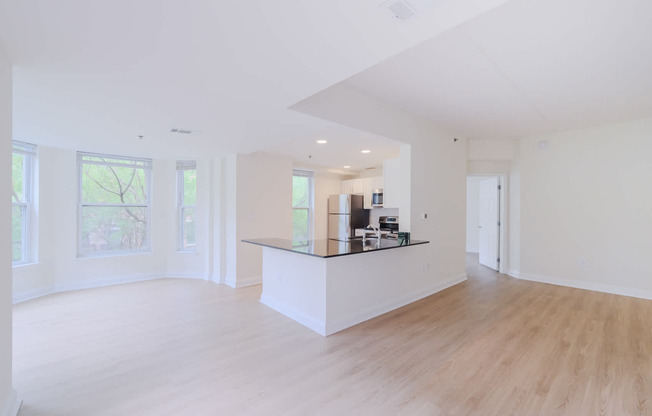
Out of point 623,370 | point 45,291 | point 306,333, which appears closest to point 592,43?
point 623,370

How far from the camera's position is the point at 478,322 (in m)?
3.31

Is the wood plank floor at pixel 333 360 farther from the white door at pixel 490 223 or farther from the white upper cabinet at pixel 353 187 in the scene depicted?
the white upper cabinet at pixel 353 187

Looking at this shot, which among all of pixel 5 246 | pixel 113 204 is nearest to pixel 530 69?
pixel 5 246

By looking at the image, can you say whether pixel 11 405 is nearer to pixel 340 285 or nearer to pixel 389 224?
pixel 340 285

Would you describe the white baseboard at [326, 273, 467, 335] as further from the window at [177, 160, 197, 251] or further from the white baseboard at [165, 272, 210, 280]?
the window at [177, 160, 197, 251]

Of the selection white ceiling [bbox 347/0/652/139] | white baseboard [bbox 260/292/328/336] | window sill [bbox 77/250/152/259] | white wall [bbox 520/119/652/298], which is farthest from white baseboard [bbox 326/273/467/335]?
window sill [bbox 77/250/152/259]

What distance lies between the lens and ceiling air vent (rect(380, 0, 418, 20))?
138cm

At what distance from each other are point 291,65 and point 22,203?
4.92m

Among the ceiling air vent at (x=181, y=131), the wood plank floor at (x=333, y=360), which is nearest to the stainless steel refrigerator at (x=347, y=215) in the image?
the wood plank floor at (x=333, y=360)

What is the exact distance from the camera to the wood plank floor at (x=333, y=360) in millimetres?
1920

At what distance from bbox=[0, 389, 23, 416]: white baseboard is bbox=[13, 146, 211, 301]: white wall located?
9.97ft

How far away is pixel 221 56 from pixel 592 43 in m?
2.99

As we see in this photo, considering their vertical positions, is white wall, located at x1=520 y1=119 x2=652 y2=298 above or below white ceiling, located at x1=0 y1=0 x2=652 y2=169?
below

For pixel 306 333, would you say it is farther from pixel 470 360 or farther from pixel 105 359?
pixel 105 359
